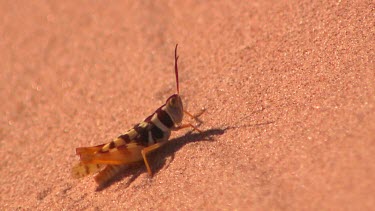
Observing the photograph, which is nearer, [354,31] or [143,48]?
[354,31]

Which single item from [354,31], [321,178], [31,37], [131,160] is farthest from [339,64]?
[31,37]

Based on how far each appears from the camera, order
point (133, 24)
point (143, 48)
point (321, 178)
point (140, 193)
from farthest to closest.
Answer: point (133, 24)
point (143, 48)
point (140, 193)
point (321, 178)

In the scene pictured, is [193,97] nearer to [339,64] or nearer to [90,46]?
[339,64]

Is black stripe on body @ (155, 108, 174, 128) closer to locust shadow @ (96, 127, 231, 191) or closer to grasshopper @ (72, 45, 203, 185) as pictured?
grasshopper @ (72, 45, 203, 185)

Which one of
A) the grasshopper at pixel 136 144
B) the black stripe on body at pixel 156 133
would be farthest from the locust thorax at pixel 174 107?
the black stripe on body at pixel 156 133

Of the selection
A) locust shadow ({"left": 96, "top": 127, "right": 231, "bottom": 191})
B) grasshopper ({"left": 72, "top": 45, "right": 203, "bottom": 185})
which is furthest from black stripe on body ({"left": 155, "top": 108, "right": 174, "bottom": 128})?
locust shadow ({"left": 96, "top": 127, "right": 231, "bottom": 191})

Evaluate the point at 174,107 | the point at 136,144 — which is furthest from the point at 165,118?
the point at 136,144

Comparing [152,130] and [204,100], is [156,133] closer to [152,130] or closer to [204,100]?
[152,130]
